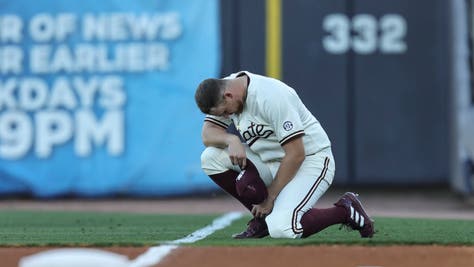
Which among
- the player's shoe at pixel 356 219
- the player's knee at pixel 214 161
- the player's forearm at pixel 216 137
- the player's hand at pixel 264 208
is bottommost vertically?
the player's shoe at pixel 356 219

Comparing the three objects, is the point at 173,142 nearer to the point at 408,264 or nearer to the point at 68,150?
the point at 68,150

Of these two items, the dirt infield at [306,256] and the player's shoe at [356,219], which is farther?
the player's shoe at [356,219]

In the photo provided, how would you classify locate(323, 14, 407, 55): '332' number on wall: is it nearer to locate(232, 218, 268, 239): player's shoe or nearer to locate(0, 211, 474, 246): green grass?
locate(0, 211, 474, 246): green grass

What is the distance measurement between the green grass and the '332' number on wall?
479 cm

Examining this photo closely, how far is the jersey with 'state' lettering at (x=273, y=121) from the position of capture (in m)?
6.61

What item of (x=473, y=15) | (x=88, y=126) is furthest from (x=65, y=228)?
(x=473, y=15)

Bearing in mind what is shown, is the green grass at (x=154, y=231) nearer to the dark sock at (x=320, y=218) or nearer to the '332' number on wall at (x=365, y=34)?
the dark sock at (x=320, y=218)

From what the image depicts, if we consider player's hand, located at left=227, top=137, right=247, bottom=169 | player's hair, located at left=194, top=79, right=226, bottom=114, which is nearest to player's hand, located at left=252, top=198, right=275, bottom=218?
player's hand, located at left=227, top=137, right=247, bottom=169

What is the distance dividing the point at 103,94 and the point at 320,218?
27.2ft

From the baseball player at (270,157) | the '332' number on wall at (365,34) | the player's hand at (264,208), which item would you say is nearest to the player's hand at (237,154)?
the baseball player at (270,157)

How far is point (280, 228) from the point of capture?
6.74 m

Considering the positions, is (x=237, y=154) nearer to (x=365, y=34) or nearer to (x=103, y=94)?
(x=103, y=94)

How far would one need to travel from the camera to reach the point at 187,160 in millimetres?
14773

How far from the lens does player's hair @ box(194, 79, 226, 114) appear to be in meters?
6.48
